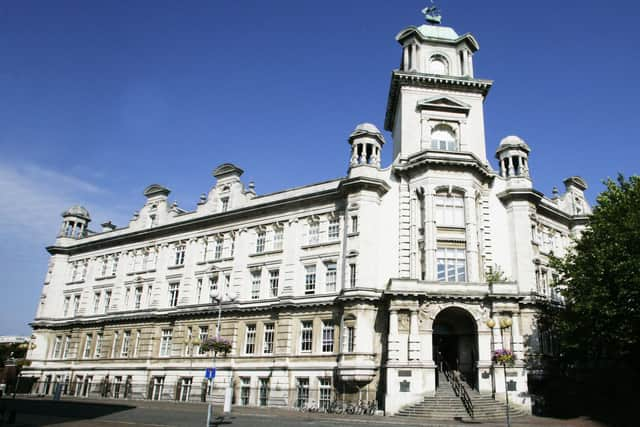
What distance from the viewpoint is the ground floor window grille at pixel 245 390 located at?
3869 centimetres

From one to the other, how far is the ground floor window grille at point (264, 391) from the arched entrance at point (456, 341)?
40.8 feet

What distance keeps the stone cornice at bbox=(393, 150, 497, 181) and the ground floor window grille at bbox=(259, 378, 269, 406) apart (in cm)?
1884

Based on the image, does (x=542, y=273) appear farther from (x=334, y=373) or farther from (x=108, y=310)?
(x=108, y=310)

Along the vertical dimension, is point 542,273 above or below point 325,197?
below

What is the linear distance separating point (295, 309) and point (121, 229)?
2528 centimetres

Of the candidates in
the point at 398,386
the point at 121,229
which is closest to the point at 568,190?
the point at 398,386

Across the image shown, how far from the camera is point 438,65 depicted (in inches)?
1704

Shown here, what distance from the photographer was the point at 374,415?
101 ft

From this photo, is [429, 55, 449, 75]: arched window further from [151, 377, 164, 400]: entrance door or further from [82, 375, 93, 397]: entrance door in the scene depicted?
[82, 375, 93, 397]: entrance door

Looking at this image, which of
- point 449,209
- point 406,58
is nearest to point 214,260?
point 449,209

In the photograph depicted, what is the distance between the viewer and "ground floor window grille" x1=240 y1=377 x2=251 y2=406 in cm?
3869

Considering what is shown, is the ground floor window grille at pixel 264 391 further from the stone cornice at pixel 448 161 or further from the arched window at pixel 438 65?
the arched window at pixel 438 65

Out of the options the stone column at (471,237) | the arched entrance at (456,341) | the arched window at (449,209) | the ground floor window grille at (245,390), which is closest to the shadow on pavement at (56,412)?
the ground floor window grille at (245,390)

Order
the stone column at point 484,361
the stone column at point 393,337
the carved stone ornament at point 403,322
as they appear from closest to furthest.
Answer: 1. the stone column at point 484,361
2. the stone column at point 393,337
3. the carved stone ornament at point 403,322
